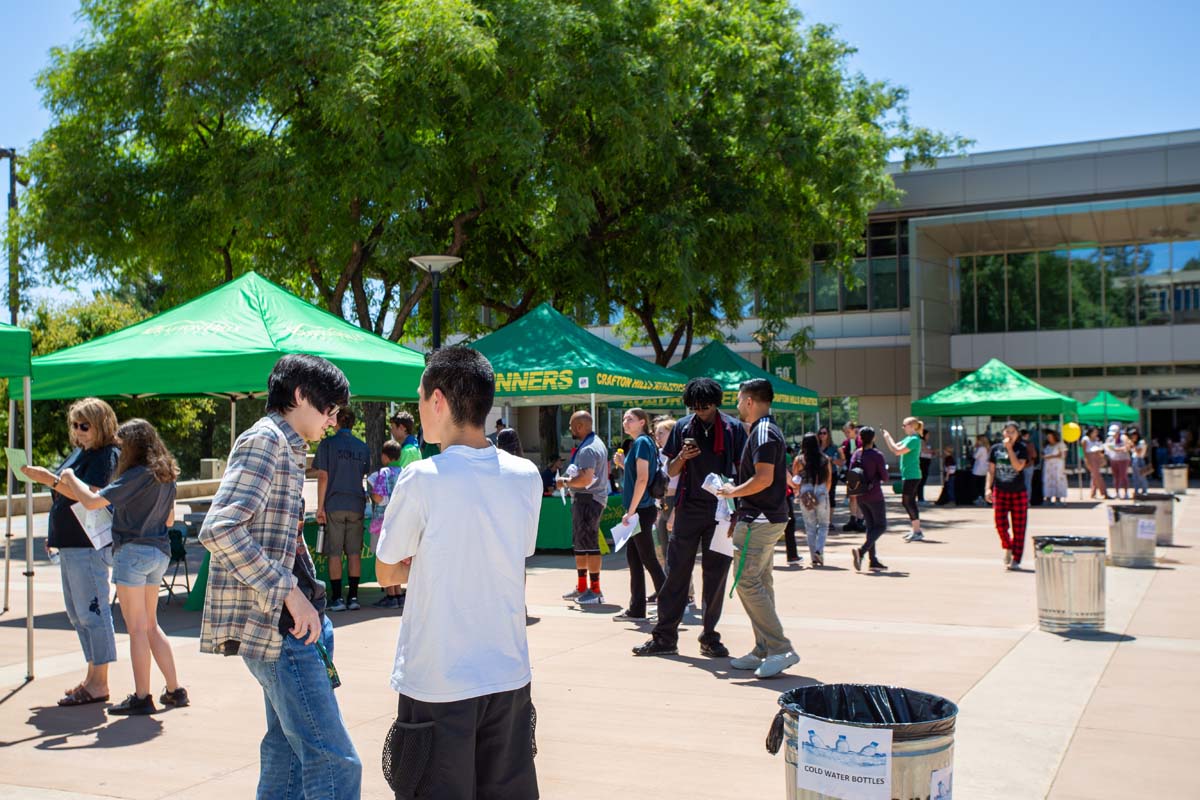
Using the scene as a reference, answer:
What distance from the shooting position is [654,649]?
7984 mm

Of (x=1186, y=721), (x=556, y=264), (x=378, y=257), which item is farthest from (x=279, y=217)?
(x=1186, y=721)

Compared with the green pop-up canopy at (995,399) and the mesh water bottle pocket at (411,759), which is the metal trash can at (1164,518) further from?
the mesh water bottle pocket at (411,759)

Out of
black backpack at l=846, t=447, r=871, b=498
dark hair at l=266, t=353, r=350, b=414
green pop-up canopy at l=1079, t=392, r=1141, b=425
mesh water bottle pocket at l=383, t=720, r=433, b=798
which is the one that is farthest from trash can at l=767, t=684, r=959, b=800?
green pop-up canopy at l=1079, t=392, r=1141, b=425

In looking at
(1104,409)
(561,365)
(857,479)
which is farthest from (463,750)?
(1104,409)

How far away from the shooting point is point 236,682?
7152mm

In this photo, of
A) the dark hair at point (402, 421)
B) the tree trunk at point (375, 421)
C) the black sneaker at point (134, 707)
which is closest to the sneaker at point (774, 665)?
the black sneaker at point (134, 707)

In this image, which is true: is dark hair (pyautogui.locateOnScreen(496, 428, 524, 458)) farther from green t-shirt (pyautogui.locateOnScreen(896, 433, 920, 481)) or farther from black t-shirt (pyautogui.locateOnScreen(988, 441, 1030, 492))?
green t-shirt (pyautogui.locateOnScreen(896, 433, 920, 481))

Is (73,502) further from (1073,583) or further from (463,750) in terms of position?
(1073,583)

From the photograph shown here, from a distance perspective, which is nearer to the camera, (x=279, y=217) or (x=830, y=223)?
(x=279, y=217)

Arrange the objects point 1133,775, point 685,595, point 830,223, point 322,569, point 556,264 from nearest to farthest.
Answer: point 1133,775
point 685,595
point 322,569
point 556,264
point 830,223

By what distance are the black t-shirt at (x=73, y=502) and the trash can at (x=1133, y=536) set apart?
1154 cm

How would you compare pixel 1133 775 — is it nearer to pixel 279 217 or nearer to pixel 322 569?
pixel 322 569

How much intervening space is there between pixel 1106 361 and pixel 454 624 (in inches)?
1468

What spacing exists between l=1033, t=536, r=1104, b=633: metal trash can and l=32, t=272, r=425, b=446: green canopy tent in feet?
19.7
